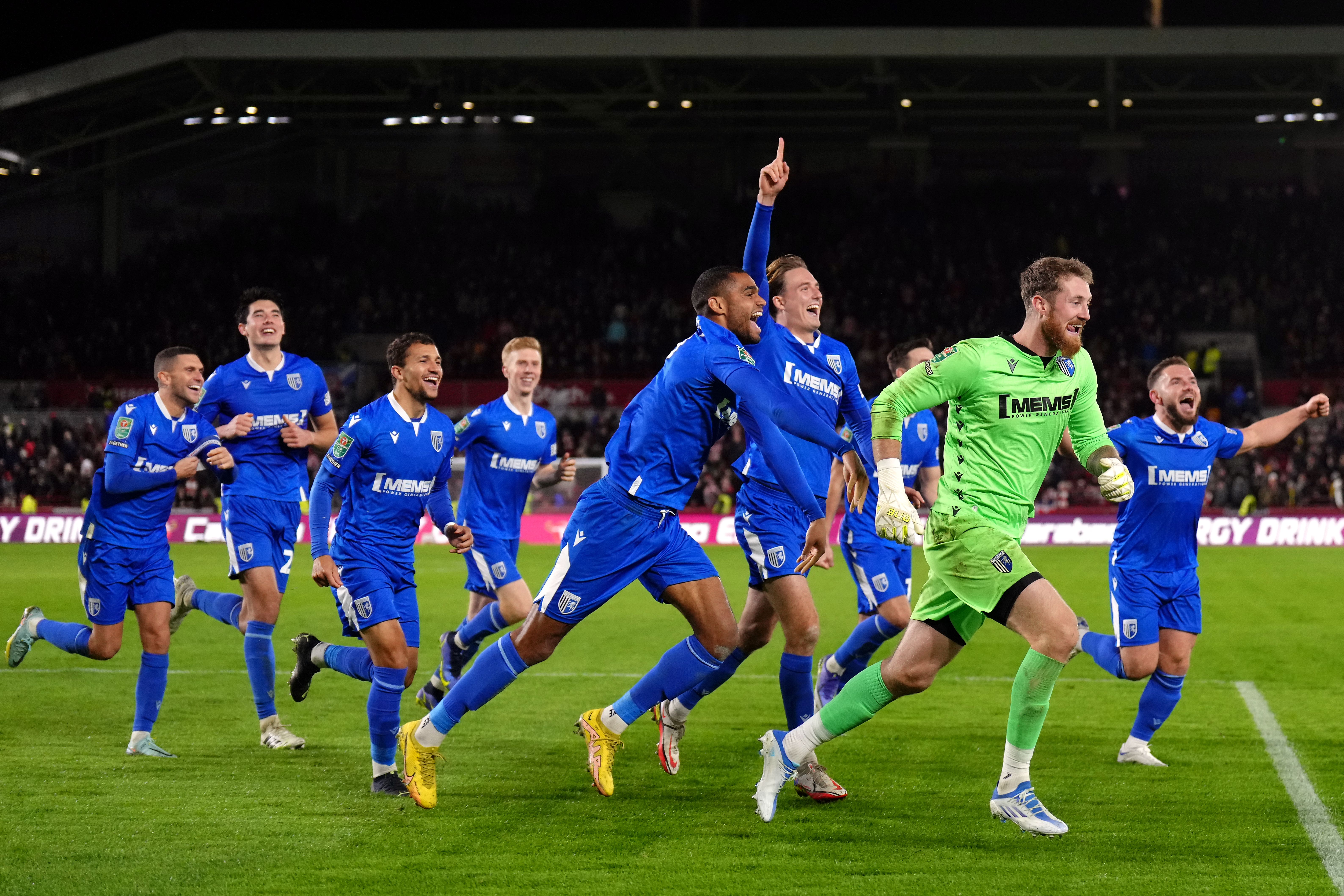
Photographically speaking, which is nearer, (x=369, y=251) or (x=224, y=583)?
(x=224, y=583)

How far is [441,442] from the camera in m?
7.32

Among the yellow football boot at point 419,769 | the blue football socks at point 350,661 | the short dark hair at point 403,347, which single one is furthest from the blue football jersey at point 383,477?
the yellow football boot at point 419,769

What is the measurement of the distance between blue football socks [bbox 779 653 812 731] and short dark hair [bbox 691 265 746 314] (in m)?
1.86

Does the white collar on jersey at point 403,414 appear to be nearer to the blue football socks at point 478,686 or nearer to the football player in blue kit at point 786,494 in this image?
the blue football socks at point 478,686

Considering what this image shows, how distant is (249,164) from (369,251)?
5.85 meters

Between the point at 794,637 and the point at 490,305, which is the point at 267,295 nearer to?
A: the point at 794,637

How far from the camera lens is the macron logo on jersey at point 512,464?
9656 mm

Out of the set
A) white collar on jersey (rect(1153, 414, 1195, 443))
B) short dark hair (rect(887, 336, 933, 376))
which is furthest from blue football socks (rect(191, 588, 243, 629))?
white collar on jersey (rect(1153, 414, 1195, 443))

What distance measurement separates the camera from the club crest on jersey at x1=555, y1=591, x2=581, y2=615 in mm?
6121

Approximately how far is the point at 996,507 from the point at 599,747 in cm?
215

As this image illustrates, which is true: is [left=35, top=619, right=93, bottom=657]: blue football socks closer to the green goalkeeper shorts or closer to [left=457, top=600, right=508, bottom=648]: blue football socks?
[left=457, top=600, right=508, bottom=648]: blue football socks

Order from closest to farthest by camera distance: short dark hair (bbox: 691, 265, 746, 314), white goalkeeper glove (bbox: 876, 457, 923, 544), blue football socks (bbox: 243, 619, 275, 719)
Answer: white goalkeeper glove (bbox: 876, 457, 923, 544) → short dark hair (bbox: 691, 265, 746, 314) → blue football socks (bbox: 243, 619, 275, 719)

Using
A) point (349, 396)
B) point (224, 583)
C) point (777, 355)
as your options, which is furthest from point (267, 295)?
point (349, 396)

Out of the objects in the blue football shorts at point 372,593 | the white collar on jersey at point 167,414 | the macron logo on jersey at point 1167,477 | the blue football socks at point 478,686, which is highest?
the white collar on jersey at point 167,414
